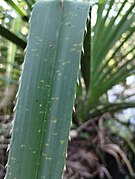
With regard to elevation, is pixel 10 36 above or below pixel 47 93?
above

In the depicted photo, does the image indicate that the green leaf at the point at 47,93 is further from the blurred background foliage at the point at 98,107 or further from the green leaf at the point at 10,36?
the blurred background foliage at the point at 98,107

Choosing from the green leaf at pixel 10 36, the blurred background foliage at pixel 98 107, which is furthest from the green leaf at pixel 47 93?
the blurred background foliage at pixel 98 107

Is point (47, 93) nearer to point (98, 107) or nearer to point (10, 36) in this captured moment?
point (10, 36)

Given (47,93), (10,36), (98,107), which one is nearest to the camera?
(47,93)

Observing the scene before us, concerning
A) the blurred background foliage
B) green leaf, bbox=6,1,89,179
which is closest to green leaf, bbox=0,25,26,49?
the blurred background foliage

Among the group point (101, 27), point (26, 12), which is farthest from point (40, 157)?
point (101, 27)

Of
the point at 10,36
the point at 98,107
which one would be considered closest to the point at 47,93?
the point at 10,36

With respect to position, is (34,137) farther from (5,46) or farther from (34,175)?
(5,46)

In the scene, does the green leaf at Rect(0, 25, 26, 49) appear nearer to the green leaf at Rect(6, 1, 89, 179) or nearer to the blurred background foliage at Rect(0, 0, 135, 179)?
the blurred background foliage at Rect(0, 0, 135, 179)
